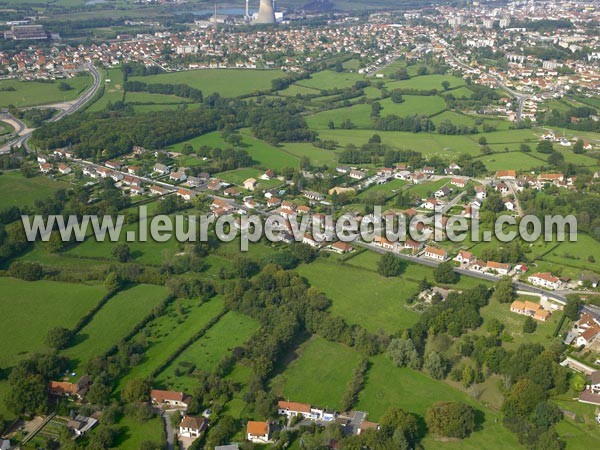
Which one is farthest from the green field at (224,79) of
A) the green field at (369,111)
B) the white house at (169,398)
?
the white house at (169,398)

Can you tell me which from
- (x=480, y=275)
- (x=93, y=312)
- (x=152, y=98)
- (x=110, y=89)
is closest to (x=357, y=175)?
(x=480, y=275)

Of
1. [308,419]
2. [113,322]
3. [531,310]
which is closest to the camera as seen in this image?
[308,419]

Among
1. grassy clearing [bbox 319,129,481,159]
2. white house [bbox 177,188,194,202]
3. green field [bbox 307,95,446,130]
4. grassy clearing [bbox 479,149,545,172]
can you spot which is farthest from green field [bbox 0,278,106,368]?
green field [bbox 307,95,446,130]

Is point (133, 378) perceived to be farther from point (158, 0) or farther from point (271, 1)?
point (158, 0)

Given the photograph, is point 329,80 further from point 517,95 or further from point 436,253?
point 436,253

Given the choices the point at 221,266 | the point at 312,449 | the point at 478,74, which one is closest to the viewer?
the point at 312,449

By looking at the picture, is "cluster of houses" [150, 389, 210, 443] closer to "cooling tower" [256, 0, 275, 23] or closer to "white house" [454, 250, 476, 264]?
"white house" [454, 250, 476, 264]

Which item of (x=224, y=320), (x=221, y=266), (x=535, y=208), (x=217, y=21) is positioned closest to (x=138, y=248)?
(x=221, y=266)

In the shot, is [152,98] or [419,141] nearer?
[419,141]
